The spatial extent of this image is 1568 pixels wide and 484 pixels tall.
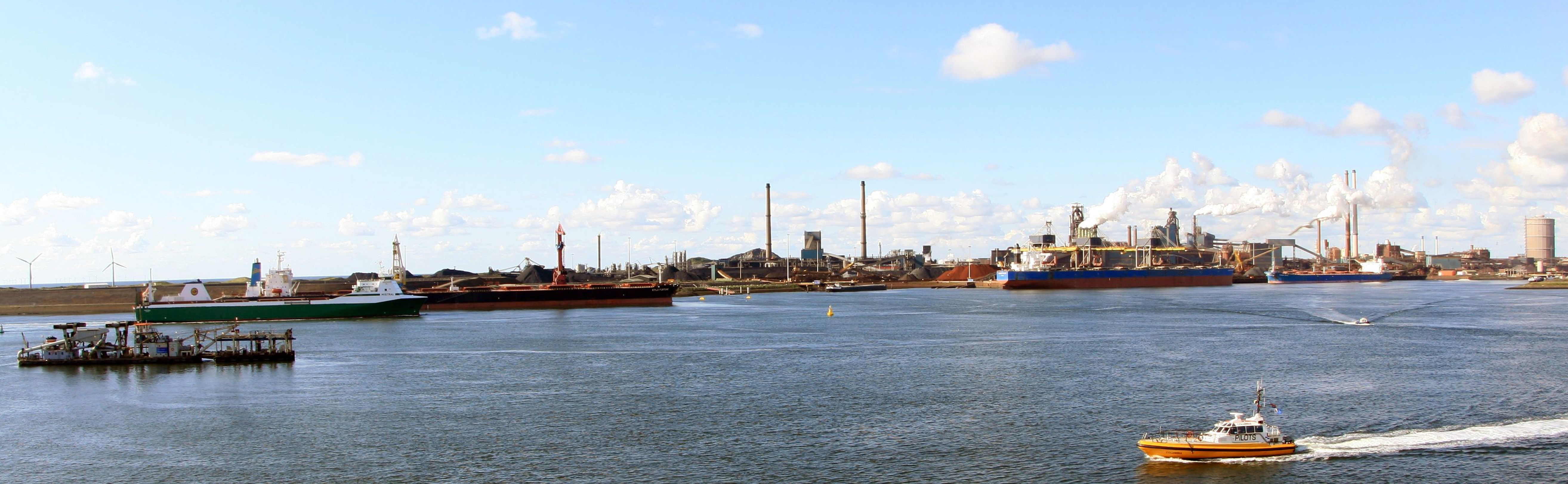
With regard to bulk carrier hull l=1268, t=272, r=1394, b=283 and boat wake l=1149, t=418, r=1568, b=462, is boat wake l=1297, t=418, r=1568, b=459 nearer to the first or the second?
boat wake l=1149, t=418, r=1568, b=462

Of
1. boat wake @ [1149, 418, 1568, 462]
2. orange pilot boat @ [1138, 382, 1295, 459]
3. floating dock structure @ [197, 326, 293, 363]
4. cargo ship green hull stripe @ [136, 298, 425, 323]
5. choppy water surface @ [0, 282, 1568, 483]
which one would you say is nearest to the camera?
orange pilot boat @ [1138, 382, 1295, 459]

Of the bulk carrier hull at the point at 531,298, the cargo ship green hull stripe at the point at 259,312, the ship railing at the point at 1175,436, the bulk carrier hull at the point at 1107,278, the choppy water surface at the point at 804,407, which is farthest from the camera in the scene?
the bulk carrier hull at the point at 1107,278

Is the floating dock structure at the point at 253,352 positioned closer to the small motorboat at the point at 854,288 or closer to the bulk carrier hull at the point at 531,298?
the bulk carrier hull at the point at 531,298

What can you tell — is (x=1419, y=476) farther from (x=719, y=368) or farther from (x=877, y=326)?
(x=877, y=326)

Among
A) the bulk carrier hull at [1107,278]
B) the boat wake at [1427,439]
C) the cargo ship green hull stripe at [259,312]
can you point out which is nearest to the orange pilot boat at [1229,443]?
the boat wake at [1427,439]

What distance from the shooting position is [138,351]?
49625 millimetres

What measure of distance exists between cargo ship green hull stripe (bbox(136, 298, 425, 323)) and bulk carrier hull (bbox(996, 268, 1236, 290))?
9749 centimetres

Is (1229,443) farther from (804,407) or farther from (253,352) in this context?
(253,352)

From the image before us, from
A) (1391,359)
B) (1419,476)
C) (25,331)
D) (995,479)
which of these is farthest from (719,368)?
(25,331)

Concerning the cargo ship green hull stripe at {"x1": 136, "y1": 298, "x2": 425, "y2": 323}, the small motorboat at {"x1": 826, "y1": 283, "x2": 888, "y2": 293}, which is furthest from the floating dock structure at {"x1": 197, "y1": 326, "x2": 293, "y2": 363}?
the small motorboat at {"x1": 826, "y1": 283, "x2": 888, "y2": 293}

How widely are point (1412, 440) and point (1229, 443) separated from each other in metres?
6.08

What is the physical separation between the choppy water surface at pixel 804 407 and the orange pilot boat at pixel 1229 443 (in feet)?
1.14

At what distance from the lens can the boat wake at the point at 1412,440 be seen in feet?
84.2

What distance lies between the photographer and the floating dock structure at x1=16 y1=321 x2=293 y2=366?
48.1 metres
